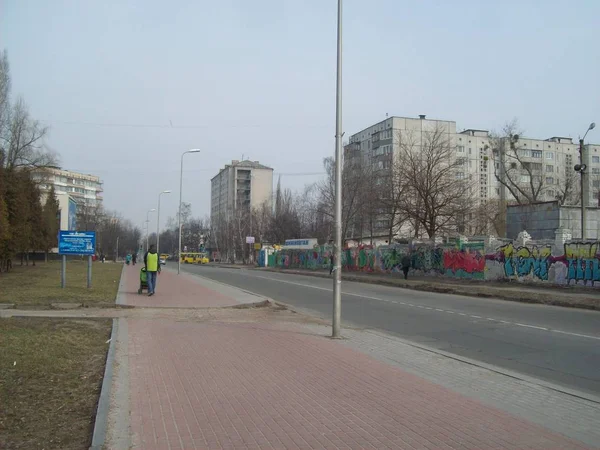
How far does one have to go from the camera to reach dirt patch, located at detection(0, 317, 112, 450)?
15.3ft

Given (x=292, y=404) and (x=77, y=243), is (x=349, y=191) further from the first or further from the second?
(x=292, y=404)

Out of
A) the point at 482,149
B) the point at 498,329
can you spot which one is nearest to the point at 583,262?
the point at 498,329

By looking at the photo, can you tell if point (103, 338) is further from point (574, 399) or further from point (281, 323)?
point (574, 399)

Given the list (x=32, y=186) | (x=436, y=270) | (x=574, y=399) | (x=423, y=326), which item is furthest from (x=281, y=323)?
(x=32, y=186)

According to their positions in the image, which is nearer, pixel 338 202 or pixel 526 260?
pixel 338 202

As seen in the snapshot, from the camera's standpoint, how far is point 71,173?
131m

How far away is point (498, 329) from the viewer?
492 inches

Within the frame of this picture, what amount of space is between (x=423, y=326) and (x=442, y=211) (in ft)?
83.1

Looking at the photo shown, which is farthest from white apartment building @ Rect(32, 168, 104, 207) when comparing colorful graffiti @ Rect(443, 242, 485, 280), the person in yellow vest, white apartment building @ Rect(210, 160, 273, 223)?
the person in yellow vest

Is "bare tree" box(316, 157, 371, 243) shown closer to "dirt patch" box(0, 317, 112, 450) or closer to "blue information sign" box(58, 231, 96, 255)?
"blue information sign" box(58, 231, 96, 255)

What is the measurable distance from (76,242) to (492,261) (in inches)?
834

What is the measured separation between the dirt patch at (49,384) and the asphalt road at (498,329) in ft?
19.9

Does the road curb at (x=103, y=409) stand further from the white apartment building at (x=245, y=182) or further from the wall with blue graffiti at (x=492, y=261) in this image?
the white apartment building at (x=245, y=182)

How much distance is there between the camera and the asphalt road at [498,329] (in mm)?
8406
